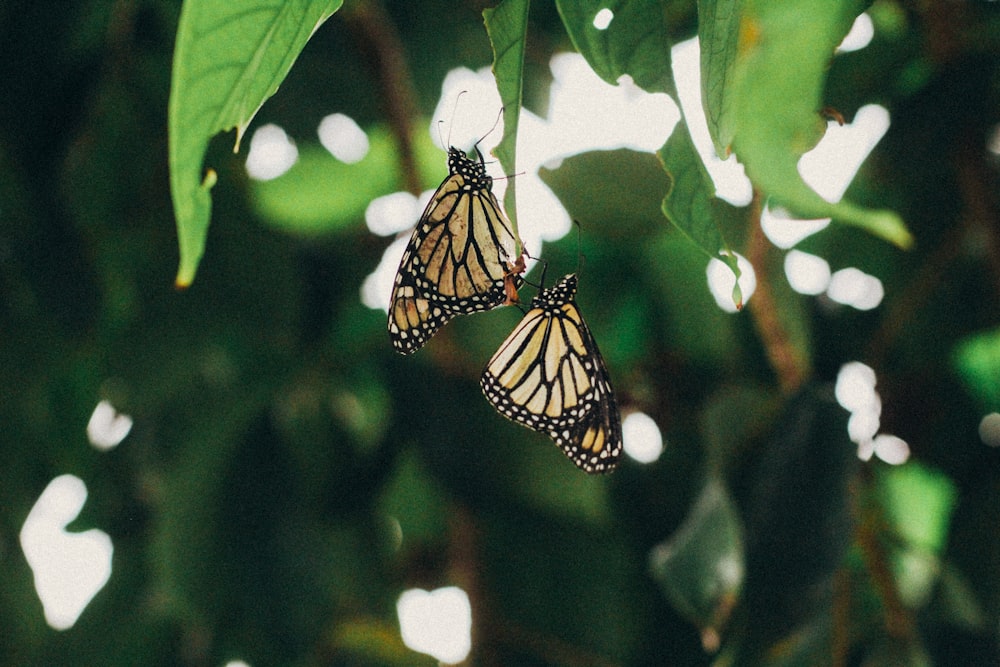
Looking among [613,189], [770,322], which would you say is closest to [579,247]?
[613,189]

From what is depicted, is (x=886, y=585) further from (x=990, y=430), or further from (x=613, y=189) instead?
(x=613, y=189)

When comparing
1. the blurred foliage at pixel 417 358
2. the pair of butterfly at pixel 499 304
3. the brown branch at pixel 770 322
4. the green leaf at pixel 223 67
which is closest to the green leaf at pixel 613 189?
the blurred foliage at pixel 417 358

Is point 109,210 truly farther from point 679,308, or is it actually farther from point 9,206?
point 679,308

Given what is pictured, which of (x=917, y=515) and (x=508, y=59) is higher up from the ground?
(x=508, y=59)

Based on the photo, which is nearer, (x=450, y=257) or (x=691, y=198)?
(x=691, y=198)

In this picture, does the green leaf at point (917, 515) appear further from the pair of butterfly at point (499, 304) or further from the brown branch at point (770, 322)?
the pair of butterfly at point (499, 304)
